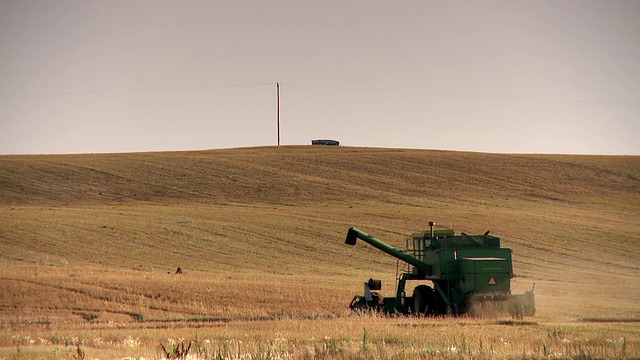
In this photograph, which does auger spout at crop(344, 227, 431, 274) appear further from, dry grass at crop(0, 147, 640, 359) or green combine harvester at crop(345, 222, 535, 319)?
dry grass at crop(0, 147, 640, 359)

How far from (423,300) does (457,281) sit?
133cm

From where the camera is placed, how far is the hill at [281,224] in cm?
3062

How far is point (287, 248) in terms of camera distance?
46094 millimetres

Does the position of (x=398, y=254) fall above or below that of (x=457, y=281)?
above

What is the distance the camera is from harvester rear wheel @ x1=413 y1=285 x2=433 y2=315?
25.6m

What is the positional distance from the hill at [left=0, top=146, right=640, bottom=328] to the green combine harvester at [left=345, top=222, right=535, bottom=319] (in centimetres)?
246

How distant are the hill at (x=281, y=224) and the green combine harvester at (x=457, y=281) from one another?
8.08ft

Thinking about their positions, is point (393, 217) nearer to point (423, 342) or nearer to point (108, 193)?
point (108, 193)

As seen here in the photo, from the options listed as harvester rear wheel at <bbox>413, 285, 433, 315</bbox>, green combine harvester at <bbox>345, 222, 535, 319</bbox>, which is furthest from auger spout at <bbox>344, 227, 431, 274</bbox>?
harvester rear wheel at <bbox>413, 285, 433, 315</bbox>

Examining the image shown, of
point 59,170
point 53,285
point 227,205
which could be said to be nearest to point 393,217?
point 227,205

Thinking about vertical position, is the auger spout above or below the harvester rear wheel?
above

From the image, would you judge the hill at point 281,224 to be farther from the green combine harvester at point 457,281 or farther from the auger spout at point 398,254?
the auger spout at point 398,254

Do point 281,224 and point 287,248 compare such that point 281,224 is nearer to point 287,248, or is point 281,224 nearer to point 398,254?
point 287,248

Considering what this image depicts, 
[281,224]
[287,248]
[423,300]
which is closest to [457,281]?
[423,300]
